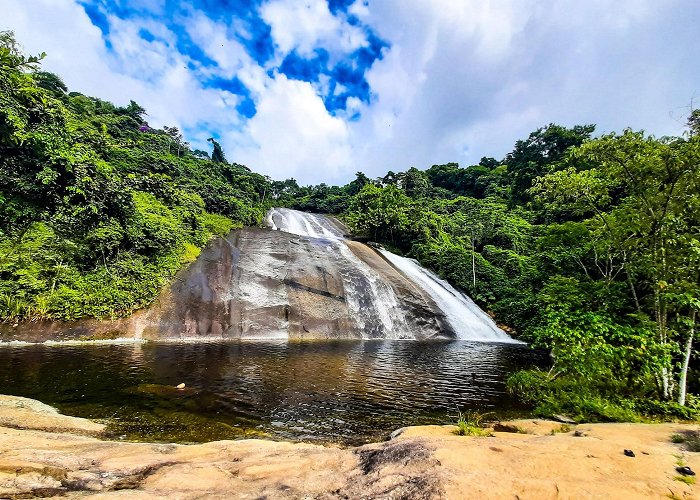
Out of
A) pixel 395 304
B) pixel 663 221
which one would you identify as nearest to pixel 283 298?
pixel 395 304

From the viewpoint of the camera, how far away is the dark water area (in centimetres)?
722

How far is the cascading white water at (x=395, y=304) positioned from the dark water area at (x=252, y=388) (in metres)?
5.95

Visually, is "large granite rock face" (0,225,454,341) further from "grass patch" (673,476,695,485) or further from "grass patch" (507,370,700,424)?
"grass patch" (673,476,695,485)

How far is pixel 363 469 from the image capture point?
12.0 feet

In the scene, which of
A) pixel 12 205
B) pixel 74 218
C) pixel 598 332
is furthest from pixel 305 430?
pixel 12 205

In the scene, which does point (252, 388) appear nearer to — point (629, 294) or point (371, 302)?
point (629, 294)

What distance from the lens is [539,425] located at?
6637 millimetres

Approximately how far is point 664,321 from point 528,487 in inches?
264

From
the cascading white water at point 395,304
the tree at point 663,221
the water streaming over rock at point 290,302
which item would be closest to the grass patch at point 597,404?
the tree at point 663,221

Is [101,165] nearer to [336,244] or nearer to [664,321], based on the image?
[336,244]

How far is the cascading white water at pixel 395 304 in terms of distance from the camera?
72.4ft

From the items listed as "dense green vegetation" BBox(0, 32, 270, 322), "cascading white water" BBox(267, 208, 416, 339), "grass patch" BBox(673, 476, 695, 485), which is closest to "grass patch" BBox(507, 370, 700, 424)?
"grass patch" BBox(673, 476, 695, 485)

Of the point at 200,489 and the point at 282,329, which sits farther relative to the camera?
the point at 282,329

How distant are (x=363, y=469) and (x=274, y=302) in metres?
17.8
